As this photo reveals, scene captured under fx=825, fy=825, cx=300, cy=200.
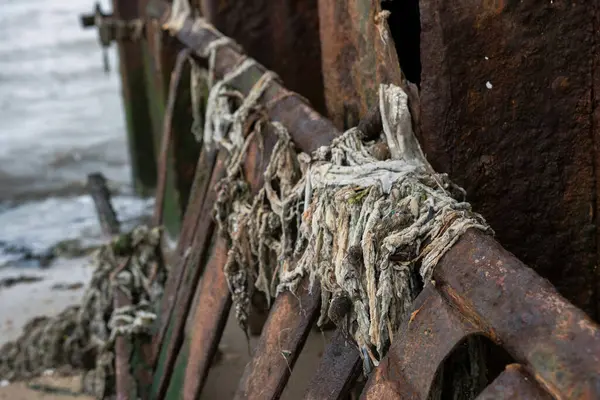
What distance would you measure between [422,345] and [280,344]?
18.4 inches

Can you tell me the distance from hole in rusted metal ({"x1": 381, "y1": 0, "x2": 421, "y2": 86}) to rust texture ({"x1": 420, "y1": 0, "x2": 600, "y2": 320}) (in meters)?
0.35

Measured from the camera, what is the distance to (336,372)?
143 centimetres

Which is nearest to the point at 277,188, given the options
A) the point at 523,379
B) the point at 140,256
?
the point at 523,379

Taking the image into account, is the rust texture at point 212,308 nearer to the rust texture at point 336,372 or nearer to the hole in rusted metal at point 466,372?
the rust texture at point 336,372

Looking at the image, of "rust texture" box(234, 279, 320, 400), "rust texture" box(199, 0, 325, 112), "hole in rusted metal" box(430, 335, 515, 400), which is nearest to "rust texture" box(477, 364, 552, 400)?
"hole in rusted metal" box(430, 335, 515, 400)

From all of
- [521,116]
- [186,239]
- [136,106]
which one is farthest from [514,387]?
[136,106]

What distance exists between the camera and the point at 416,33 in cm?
184

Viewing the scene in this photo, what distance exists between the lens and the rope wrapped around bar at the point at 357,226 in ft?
4.16

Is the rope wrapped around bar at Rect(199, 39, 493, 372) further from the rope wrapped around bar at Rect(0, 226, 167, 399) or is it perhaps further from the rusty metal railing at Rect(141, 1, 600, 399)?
the rope wrapped around bar at Rect(0, 226, 167, 399)

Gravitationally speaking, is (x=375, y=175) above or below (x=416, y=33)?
below

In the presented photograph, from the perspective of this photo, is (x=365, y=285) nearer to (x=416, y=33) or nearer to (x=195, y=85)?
(x=416, y=33)

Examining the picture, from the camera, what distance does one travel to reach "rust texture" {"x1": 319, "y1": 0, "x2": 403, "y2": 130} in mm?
1639

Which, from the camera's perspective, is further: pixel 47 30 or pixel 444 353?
pixel 47 30

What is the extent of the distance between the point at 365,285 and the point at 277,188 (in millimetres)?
531
